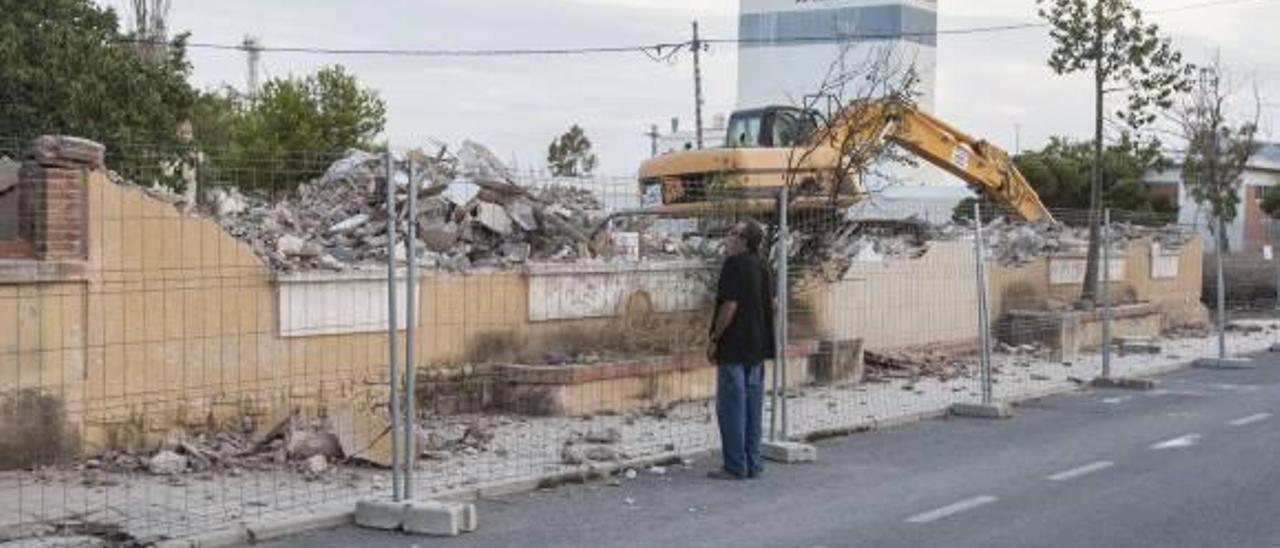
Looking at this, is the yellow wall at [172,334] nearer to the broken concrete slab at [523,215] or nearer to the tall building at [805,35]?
the broken concrete slab at [523,215]

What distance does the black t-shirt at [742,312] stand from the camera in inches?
418

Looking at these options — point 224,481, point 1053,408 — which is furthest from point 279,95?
point 224,481

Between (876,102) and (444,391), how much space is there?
10.2 meters

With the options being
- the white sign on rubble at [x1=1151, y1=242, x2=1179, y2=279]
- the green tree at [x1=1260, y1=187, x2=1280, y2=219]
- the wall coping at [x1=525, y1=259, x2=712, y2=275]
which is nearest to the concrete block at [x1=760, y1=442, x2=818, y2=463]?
the wall coping at [x1=525, y1=259, x2=712, y2=275]

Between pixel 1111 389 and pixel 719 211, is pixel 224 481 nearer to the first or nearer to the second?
pixel 719 211

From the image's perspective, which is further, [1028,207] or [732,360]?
[1028,207]

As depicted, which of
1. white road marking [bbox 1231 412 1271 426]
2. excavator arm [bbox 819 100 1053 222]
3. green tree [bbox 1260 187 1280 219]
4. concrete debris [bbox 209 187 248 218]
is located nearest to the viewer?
white road marking [bbox 1231 412 1271 426]

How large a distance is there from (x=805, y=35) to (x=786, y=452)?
64049 millimetres

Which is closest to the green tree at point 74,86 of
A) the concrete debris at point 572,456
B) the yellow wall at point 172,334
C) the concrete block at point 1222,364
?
the yellow wall at point 172,334

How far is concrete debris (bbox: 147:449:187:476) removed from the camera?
10061 mm

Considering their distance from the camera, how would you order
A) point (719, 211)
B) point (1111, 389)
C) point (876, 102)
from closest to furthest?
point (719, 211) → point (1111, 389) → point (876, 102)

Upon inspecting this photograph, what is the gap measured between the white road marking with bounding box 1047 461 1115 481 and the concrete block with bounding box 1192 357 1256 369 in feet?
31.6

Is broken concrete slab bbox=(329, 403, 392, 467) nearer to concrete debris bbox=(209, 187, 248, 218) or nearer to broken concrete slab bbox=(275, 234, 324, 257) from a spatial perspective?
broken concrete slab bbox=(275, 234, 324, 257)

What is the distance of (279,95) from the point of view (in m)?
38.8
